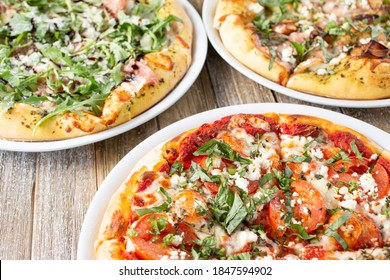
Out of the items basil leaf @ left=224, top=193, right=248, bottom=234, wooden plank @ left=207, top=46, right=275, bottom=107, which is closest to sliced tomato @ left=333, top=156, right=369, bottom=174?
basil leaf @ left=224, top=193, right=248, bottom=234

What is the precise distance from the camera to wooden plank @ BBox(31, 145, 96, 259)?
362 cm

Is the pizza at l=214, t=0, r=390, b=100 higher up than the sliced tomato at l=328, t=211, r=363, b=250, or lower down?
lower down

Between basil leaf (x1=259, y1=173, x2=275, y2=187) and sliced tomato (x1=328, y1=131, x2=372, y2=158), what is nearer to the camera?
basil leaf (x1=259, y1=173, x2=275, y2=187)

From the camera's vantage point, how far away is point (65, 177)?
158 inches

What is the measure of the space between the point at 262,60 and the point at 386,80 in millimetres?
898

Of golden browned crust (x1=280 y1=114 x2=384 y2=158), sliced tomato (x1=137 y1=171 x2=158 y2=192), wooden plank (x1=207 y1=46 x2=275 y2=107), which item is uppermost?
golden browned crust (x1=280 y1=114 x2=384 y2=158)

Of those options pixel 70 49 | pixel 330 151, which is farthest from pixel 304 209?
pixel 70 49

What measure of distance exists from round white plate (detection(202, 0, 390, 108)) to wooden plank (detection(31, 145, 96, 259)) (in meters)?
1.28

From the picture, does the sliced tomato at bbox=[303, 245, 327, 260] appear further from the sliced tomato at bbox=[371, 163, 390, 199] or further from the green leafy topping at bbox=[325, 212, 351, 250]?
the sliced tomato at bbox=[371, 163, 390, 199]

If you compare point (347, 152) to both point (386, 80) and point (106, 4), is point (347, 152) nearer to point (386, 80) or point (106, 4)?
point (386, 80)

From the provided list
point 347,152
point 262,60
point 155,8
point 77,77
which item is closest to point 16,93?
point 77,77

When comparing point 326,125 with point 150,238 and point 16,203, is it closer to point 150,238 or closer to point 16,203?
point 150,238

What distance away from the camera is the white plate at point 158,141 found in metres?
3.42

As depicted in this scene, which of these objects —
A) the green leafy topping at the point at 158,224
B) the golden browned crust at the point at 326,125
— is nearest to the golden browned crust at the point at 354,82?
the golden browned crust at the point at 326,125
